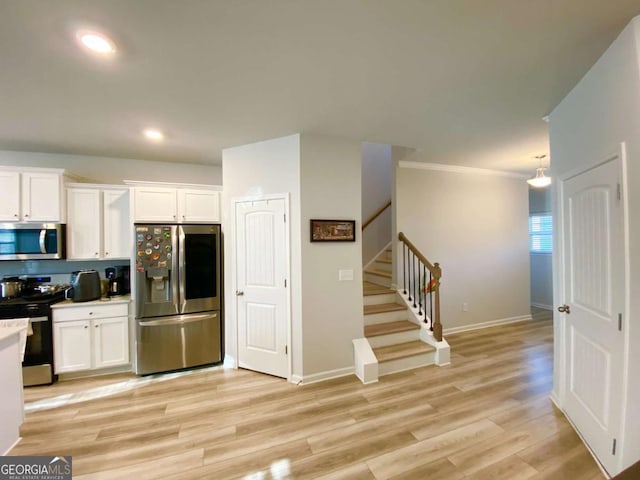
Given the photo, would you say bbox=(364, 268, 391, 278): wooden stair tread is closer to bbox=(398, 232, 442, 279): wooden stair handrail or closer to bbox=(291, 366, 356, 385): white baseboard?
bbox=(398, 232, 442, 279): wooden stair handrail

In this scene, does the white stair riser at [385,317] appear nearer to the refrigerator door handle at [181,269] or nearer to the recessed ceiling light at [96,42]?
the refrigerator door handle at [181,269]

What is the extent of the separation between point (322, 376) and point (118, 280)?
2.90 meters

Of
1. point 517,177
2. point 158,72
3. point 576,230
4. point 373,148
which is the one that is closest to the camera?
point 158,72

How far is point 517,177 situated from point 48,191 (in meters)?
7.17

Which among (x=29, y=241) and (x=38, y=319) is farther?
(x=29, y=241)

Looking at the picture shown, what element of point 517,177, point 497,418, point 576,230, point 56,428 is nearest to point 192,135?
point 56,428

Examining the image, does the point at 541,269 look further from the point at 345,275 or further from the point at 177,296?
the point at 177,296

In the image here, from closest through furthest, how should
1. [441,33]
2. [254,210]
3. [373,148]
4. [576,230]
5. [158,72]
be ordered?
[441,33], [158,72], [576,230], [254,210], [373,148]

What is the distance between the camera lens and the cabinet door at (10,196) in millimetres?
2984

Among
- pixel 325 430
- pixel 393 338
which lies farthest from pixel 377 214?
pixel 325 430

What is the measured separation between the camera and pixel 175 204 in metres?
3.40

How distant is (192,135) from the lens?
3.01 metres

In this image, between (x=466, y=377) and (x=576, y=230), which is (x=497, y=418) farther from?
(x=576, y=230)

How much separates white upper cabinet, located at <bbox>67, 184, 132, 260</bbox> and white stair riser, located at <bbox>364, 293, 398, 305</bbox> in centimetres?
330
